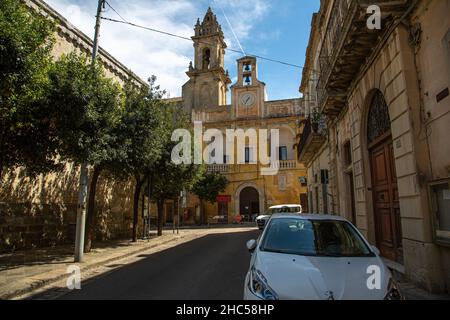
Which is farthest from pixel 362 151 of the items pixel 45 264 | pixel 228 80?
pixel 228 80

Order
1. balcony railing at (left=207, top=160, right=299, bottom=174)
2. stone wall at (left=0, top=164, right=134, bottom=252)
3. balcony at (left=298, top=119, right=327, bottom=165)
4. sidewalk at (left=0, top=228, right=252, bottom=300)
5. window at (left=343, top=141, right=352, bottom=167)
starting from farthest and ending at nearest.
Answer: balcony railing at (left=207, top=160, right=299, bottom=174)
balcony at (left=298, top=119, right=327, bottom=165)
window at (left=343, top=141, right=352, bottom=167)
stone wall at (left=0, top=164, right=134, bottom=252)
sidewalk at (left=0, top=228, right=252, bottom=300)

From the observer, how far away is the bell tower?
39469 mm

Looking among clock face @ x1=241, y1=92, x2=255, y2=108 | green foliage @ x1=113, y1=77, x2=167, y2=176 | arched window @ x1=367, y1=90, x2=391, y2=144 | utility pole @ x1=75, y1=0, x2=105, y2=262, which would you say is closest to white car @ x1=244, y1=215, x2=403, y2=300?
arched window @ x1=367, y1=90, x2=391, y2=144

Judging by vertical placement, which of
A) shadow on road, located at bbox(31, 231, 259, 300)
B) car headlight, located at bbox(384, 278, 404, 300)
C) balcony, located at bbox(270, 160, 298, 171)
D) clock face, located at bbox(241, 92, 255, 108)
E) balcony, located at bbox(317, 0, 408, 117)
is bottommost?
shadow on road, located at bbox(31, 231, 259, 300)

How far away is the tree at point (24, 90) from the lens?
717cm

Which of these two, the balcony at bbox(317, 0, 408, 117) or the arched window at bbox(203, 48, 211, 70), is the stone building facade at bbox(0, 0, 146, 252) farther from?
the arched window at bbox(203, 48, 211, 70)

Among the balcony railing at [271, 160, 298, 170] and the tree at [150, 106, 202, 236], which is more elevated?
the balcony railing at [271, 160, 298, 170]

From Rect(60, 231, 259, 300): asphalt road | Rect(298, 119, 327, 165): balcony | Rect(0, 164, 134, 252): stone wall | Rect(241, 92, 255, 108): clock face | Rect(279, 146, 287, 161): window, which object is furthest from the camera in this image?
Rect(241, 92, 255, 108): clock face

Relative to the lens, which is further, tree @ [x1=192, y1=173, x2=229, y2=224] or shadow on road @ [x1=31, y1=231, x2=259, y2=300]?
tree @ [x1=192, y1=173, x2=229, y2=224]

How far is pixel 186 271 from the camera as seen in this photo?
8.46 meters

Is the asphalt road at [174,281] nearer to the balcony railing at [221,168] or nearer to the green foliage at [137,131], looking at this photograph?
the green foliage at [137,131]

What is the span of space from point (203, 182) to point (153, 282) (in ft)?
85.4

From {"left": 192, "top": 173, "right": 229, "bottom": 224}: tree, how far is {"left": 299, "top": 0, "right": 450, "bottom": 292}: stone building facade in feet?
74.6
